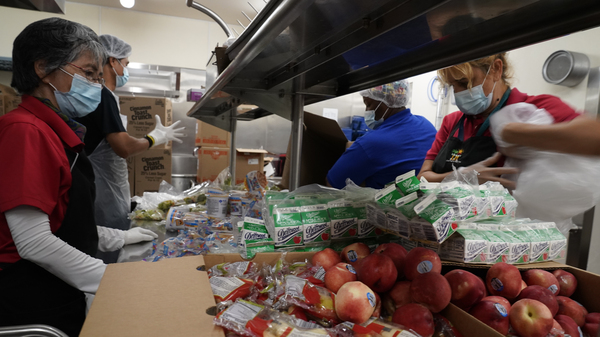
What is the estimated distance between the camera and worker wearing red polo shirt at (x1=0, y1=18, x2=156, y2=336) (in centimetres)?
121

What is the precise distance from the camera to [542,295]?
91 centimetres

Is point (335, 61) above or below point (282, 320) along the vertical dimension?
above

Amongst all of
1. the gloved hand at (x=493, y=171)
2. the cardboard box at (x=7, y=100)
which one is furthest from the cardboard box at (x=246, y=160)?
the gloved hand at (x=493, y=171)

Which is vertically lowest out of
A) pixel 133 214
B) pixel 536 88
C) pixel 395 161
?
pixel 133 214

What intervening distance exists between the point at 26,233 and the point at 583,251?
2.40 m

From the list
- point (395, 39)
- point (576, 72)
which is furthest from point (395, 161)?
point (576, 72)

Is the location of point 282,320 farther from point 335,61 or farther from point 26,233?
point 26,233

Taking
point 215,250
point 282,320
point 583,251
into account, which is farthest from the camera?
point 583,251

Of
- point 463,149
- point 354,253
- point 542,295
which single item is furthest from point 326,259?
point 463,149

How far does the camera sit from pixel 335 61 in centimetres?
131

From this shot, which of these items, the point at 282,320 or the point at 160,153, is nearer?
the point at 282,320

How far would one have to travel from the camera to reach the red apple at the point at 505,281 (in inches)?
36.4

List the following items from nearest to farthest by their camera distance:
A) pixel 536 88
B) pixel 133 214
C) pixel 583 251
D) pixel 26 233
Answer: pixel 26 233 → pixel 583 251 → pixel 133 214 → pixel 536 88

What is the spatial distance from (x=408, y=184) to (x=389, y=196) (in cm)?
8
